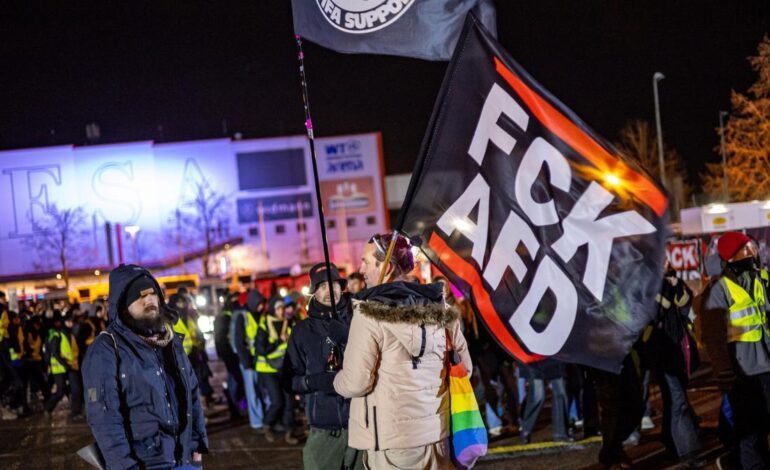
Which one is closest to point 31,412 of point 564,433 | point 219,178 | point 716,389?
point 564,433

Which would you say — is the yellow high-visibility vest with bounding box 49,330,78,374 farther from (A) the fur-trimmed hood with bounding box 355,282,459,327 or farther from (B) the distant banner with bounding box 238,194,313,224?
(B) the distant banner with bounding box 238,194,313,224

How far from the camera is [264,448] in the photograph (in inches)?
424

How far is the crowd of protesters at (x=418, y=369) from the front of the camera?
4.14 meters

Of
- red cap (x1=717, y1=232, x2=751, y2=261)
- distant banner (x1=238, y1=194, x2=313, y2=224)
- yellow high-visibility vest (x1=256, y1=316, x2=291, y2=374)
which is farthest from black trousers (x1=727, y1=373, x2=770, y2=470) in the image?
distant banner (x1=238, y1=194, x2=313, y2=224)

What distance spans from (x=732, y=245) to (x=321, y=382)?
357 centimetres

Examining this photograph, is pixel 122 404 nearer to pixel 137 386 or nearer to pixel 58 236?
pixel 137 386

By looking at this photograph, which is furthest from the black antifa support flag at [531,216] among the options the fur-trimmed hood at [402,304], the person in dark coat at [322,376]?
the person in dark coat at [322,376]

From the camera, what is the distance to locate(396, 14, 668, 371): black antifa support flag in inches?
186

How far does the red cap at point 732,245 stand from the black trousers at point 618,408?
1.69 m

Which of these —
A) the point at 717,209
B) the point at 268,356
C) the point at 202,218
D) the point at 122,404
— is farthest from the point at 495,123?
the point at 202,218

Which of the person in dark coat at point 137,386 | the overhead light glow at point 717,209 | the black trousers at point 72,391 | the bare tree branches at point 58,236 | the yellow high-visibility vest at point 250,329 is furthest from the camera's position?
the bare tree branches at point 58,236

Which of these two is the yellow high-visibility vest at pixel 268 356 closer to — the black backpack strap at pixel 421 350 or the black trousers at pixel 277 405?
the black trousers at pixel 277 405

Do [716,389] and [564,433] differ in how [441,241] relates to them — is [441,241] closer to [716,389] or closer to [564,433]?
[564,433]

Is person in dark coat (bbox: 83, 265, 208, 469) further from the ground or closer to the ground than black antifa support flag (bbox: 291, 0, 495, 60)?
closer to the ground
